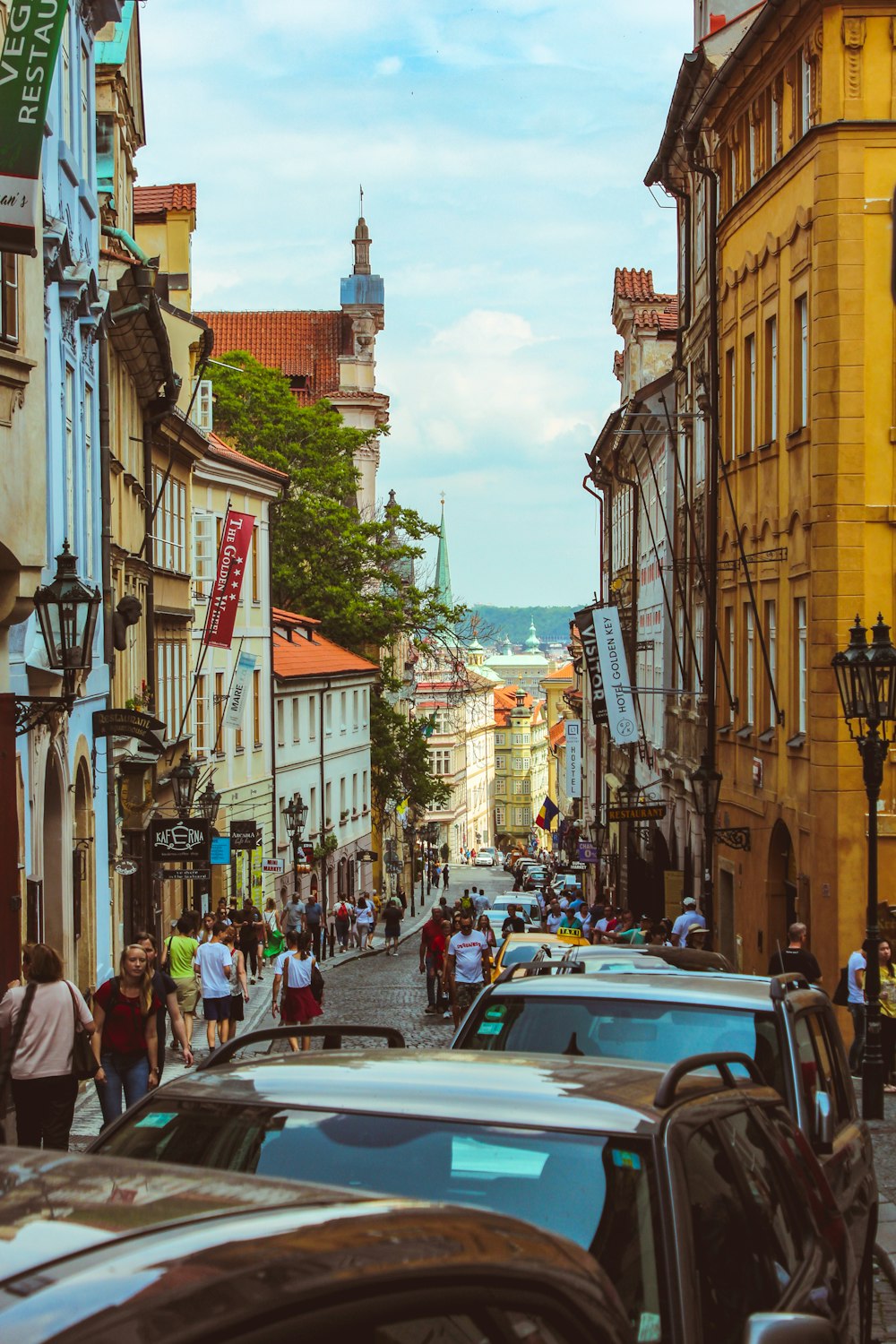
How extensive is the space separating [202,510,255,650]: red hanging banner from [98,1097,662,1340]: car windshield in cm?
2919

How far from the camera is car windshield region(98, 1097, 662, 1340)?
443 centimetres

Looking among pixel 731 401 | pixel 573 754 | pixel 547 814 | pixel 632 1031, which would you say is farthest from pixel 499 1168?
pixel 547 814

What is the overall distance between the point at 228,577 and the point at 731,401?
10.2m

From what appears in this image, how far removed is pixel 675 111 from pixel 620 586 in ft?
63.4

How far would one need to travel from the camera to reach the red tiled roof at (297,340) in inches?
3324

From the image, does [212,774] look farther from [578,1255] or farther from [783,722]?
[578,1255]

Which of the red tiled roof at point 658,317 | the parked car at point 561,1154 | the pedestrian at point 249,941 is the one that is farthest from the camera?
the red tiled roof at point 658,317

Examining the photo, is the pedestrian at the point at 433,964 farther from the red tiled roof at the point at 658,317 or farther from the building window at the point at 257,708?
the red tiled roof at the point at 658,317

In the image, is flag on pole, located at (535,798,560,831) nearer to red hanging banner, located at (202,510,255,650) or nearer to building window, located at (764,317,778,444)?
red hanging banner, located at (202,510,255,650)

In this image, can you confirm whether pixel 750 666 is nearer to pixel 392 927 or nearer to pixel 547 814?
pixel 392 927

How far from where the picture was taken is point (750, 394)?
28.2 m

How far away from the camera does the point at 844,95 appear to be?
22.6 meters

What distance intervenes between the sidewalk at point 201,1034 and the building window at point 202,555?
9.51 meters

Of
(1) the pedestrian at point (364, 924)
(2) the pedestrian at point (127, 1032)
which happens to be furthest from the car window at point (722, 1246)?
(1) the pedestrian at point (364, 924)
